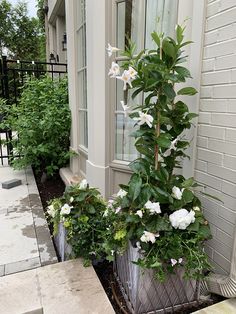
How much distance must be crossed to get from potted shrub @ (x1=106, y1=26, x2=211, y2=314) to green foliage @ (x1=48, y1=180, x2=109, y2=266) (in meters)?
0.24

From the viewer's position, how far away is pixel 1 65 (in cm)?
443

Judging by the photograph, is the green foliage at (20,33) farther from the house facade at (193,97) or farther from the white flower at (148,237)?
the white flower at (148,237)

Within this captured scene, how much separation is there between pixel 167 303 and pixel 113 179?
1362mm

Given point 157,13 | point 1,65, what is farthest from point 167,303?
point 1,65

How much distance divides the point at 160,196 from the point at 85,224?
625 millimetres

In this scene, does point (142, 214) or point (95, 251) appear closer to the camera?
point (142, 214)

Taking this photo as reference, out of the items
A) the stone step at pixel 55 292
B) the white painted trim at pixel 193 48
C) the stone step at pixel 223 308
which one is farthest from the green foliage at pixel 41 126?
the stone step at pixel 223 308

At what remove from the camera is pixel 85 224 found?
184 cm

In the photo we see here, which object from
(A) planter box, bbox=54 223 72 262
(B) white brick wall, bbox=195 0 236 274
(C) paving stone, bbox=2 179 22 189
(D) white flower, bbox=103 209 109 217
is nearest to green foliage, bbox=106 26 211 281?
(B) white brick wall, bbox=195 0 236 274

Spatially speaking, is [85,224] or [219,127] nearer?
[219,127]

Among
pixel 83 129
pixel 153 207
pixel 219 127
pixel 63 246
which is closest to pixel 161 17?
pixel 219 127

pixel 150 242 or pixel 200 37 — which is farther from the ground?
pixel 200 37

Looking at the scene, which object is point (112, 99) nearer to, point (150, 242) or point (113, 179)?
point (113, 179)

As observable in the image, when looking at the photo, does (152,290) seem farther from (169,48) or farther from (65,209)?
(169,48)
